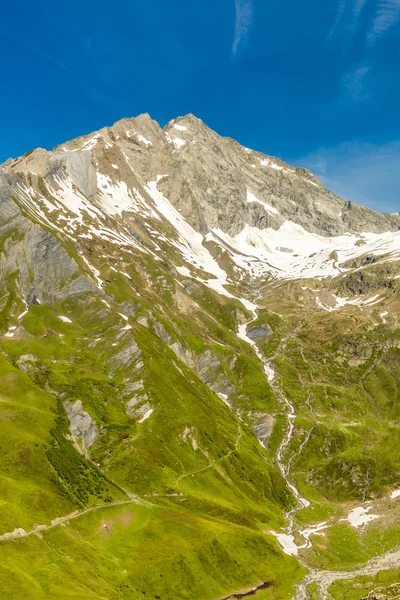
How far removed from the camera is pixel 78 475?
12400cm

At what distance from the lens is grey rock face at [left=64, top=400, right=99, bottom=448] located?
149375 millimetres

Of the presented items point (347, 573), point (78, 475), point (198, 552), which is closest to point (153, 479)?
point (78, 475)

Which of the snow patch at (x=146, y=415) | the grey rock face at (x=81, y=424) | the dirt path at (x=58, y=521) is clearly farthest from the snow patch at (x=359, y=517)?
the grey rock face at (x=81, y=424)

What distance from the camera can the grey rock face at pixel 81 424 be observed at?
149 meters

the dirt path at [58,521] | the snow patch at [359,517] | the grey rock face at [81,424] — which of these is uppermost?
the grey rock face at [81,424]

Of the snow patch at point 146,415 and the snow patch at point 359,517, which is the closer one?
the snow patch at point 359,517

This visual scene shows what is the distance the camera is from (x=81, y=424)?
152375 mm

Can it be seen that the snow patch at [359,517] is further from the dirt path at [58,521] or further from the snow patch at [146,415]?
the dirt path at [58,521]

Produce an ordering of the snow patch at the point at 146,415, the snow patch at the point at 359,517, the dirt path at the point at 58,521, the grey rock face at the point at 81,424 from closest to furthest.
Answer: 1. the dirt path at the point at 58,521
2. the grey rock face at the point at 81,424
3. the snow patch at the point at 359,517
4. the snow patch at the point at 146,415

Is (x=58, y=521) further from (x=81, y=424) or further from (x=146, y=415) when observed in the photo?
(x=146, y=415)

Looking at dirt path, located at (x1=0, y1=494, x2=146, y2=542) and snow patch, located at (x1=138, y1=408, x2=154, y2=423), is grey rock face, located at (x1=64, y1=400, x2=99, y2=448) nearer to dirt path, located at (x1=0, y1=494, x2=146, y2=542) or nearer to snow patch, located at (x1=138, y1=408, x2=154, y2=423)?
snow patch, located at (x1=138, y1=408, x2=154, y2=423)

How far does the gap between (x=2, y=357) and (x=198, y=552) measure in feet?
306

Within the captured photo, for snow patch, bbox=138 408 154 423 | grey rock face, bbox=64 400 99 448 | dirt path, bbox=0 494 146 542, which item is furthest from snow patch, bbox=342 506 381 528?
grey rock face, bbox=64 400 99 448

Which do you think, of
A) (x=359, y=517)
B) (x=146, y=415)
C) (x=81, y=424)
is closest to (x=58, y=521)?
(x=81, y=424)
